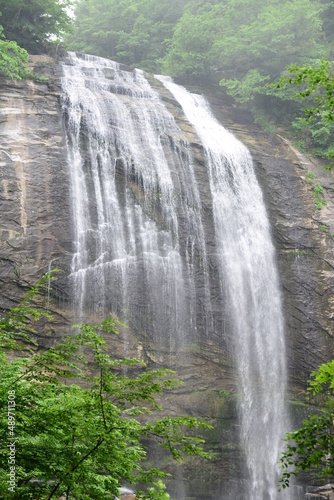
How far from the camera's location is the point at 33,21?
21.0 m

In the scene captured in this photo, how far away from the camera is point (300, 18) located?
2283cm

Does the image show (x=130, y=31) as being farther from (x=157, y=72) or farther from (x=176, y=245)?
(x=176, y=245)

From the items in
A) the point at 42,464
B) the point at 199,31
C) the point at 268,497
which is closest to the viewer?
the point at 42,464

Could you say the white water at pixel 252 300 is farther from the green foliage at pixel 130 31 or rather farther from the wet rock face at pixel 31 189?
the green foliage at pixel 130 31

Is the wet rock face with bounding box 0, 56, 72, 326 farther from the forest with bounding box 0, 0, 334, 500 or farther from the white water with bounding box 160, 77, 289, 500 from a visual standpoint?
the white water with bounding box 160, 77, 289, 500

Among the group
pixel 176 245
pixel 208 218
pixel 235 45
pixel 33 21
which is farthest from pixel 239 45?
pixel 176 245

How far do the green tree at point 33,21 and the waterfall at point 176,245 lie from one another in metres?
3.69

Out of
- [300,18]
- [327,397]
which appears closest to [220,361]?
[327,397]

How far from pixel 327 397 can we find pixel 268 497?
387cm

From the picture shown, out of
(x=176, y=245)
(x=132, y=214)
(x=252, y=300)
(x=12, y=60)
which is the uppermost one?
(x=12, y=60)

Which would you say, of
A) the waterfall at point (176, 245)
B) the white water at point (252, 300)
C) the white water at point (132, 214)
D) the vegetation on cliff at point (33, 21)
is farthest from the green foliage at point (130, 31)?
the white water at point (252, 300)

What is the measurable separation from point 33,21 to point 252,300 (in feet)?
51.5

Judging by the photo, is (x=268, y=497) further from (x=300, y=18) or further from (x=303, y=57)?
(x=300, y=18)

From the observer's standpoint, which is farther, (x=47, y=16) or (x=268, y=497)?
(x=47, y=16)
